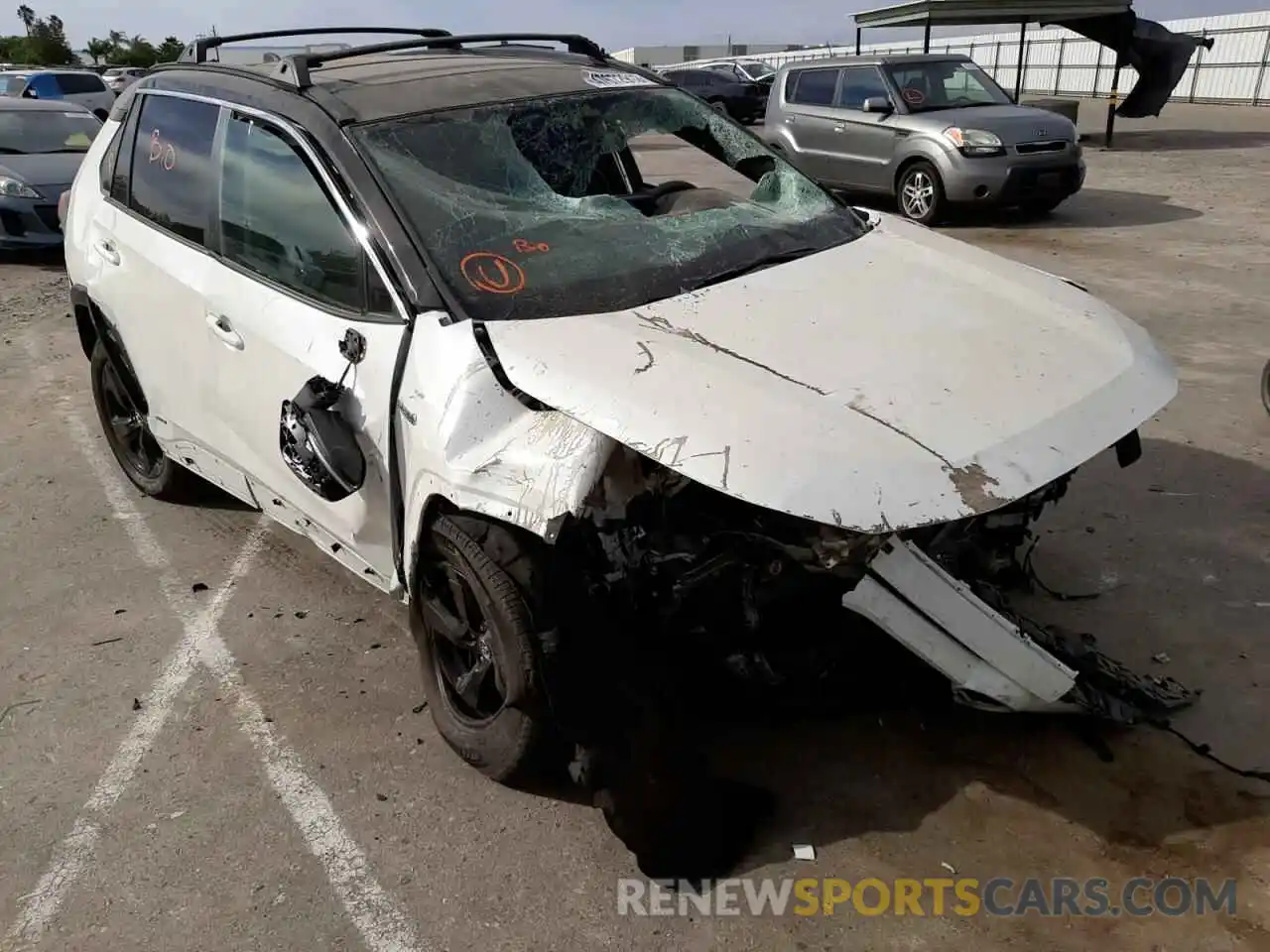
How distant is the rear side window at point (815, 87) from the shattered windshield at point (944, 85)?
82 centimetres

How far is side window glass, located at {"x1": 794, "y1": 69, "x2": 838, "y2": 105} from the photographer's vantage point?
463 inches

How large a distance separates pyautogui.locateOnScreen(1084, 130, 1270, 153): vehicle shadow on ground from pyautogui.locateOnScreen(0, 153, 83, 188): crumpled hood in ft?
52.1

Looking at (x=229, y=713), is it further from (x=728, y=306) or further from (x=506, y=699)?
(x=728, y=306)

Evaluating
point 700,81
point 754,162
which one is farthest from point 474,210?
point 700,81

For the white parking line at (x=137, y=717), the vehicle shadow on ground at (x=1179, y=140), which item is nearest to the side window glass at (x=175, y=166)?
the white parking line at (x=137, y=717)

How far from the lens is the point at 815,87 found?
1200 centimetres

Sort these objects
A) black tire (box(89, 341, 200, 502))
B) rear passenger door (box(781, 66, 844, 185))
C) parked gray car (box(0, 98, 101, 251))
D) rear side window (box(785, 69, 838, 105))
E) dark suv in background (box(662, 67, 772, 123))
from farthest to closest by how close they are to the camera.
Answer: dark suv in background (box(662, 67, 772, 123)), rear side window (box(785, 69, 838, 105)), rear passenger door (box(781, 66, 844, 185)), parked gray car (box(0, 98, 101, 251)), black tire (box(89, 341, 200, 502))

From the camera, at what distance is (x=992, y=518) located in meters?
2.90

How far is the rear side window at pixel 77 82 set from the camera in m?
21.9

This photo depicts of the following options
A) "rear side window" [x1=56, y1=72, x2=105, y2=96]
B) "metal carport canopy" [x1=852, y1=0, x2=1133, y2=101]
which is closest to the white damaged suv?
"metal carport canopy" [x1=852, y1=0, x2=1133, y2=101]

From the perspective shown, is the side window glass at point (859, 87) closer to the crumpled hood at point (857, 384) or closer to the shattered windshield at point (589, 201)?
the shattered windshield at point (589, 201)

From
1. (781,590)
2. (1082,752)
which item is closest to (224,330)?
(781,590)

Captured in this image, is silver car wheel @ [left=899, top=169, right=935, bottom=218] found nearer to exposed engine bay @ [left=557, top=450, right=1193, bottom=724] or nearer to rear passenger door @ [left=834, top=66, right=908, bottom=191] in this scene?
rear passenger door @ [left=834, top=66, right=908, bottom=191]

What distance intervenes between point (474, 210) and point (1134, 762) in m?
2.52
